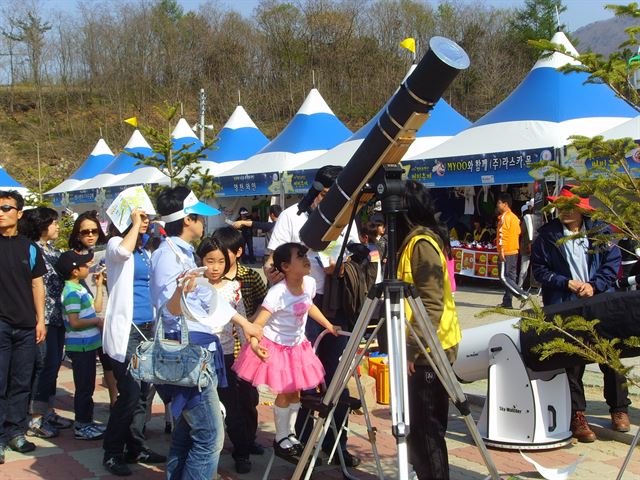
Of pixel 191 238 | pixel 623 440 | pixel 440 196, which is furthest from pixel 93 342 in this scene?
pixel 440 196

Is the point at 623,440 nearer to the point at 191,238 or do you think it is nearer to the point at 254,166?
the point at 191,238

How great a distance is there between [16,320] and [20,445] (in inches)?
37.3

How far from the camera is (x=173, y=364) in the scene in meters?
3.73

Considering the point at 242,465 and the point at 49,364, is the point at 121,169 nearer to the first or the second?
the point at 49,364

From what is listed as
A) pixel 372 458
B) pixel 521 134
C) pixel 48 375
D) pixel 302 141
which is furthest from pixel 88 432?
pixel 302 141

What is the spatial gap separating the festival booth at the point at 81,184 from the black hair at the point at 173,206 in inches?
980

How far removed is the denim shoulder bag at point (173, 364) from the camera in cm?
370

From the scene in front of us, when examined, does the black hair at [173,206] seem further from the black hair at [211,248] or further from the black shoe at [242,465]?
the black shoe at [242,465]

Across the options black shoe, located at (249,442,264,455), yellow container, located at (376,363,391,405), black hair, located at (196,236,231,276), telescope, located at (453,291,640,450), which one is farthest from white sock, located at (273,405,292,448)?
yellow container, located at (376,363,391,405)

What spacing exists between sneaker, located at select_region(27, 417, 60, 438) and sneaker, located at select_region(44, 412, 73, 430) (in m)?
0.08

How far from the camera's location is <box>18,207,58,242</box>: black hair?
612 centimetres

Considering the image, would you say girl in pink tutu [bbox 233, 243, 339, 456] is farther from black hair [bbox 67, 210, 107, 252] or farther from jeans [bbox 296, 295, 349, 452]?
black hair [bbox 67, 210, 107, 252]

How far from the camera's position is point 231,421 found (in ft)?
15.6

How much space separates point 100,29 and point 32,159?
14174mm
